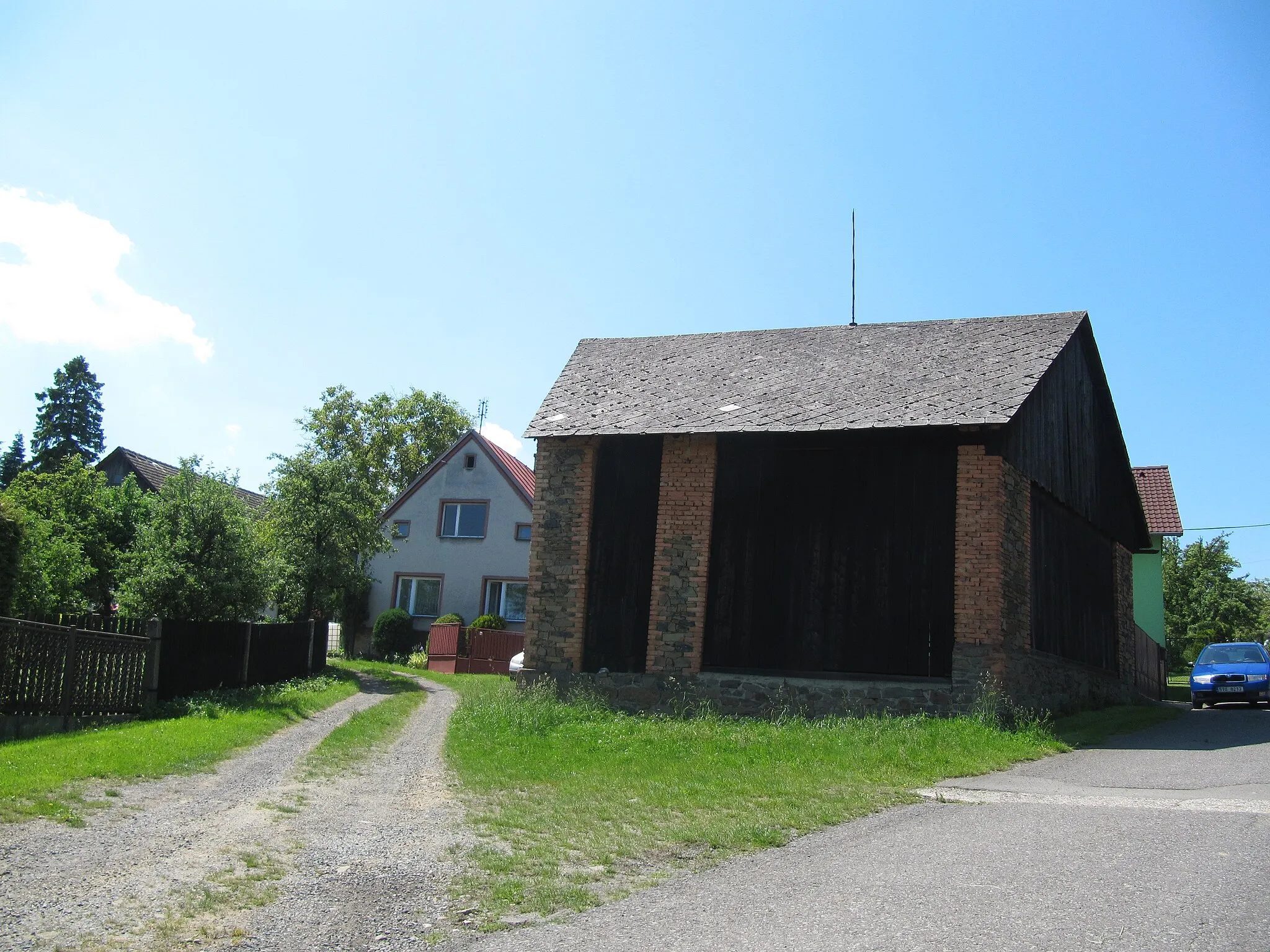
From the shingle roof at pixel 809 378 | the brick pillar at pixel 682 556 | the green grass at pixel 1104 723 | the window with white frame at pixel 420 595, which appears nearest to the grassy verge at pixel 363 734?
the brick pillar at pixel 682 556

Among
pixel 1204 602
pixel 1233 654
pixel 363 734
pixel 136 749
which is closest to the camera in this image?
pixel 136 749

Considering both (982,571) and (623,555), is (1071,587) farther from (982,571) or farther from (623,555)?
(623,555)

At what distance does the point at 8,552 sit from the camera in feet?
47.9

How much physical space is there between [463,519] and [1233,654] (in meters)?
23.4

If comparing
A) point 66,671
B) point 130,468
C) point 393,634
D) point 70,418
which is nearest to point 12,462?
point 70,418

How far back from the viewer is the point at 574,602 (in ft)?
54.9

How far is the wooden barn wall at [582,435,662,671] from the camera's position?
54.0ft

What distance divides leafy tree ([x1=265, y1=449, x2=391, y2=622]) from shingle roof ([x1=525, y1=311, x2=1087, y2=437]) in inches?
329

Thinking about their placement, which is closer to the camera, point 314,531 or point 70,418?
point 314,531

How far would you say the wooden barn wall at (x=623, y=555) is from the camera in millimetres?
16453

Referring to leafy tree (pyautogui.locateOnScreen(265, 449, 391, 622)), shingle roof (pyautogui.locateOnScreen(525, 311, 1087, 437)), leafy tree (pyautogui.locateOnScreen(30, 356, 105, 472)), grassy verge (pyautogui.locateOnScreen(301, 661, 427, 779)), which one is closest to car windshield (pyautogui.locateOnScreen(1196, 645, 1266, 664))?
shingle roof (pyautogui.locateOnScreen(525, 311, 1087, 437))

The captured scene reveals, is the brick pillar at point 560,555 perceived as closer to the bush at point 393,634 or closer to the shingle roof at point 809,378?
the shingle roof at point 809,378

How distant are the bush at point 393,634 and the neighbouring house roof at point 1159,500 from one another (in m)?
24.7

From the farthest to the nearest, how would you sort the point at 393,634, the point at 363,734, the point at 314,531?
the point at 393,634
the point at 314,531
the point at 363,734
